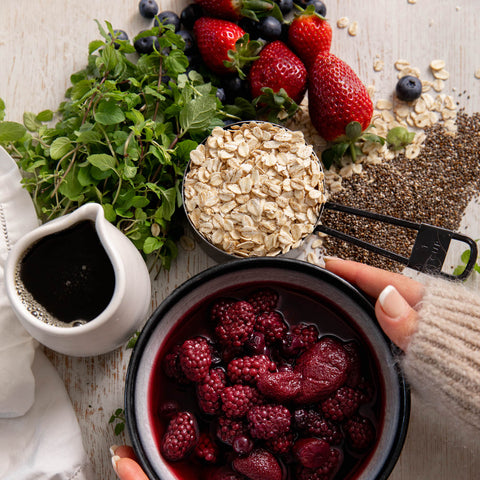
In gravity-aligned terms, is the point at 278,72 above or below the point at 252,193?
above

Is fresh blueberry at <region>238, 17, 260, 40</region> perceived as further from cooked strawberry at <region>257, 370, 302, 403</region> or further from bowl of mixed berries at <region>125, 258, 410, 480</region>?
cooked strawberry at <region>257, 370, 302, 403</region>

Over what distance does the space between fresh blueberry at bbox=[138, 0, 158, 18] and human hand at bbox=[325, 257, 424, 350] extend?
638 mm

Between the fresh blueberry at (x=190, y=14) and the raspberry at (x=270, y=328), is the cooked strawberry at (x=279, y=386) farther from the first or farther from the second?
the fresh blueberry at (x=190, y=14)

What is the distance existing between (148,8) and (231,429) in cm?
85

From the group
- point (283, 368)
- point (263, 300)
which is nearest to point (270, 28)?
point (263, 300)

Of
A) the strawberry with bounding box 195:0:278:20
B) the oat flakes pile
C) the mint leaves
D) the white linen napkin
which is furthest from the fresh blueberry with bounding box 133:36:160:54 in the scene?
the white linen napkin

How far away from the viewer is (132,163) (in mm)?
943

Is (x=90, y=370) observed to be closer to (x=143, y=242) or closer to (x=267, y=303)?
(x=143, y=242)

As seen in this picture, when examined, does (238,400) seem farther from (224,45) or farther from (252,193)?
(224,45)

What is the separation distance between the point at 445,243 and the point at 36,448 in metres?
0.86

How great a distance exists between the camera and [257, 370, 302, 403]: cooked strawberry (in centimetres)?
81

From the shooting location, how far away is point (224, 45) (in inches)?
40.8

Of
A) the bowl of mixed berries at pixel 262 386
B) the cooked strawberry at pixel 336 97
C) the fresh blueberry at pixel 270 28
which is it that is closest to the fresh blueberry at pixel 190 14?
the fresh blueberry at pixel 270 28

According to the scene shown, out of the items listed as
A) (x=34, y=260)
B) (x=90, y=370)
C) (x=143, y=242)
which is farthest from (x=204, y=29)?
(x=90, y=370)
